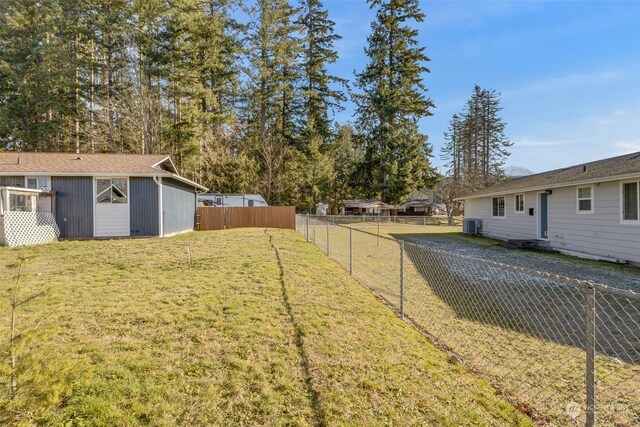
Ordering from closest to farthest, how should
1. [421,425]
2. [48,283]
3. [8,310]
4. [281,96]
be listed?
1. [421,425]
2. [8,310]
3. [48,283]
4. [281,96]

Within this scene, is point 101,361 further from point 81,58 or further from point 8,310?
point 81,58

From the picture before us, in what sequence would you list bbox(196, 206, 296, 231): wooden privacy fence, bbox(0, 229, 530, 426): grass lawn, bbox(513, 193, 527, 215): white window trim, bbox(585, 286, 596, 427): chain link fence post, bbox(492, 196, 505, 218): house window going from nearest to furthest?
1. bbox(585, 286, 596, 427): chain link fence post
2. bbox(0, 229, 530, 426): grass lawn
3. bbox(513, 193, 527, 215): white window trim
4. bbox(492, 196, 505, 218): house window
5. bbox(196, 206, 296, 231): wooden privacy fence

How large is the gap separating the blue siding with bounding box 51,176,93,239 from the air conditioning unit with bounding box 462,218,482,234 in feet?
62.1

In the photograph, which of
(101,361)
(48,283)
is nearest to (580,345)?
(101,361)

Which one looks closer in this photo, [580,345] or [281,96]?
[580,345]

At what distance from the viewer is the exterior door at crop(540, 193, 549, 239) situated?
12422 millimetres

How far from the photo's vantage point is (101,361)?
2.98 m

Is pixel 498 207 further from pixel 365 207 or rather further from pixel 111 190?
pixel 365 207

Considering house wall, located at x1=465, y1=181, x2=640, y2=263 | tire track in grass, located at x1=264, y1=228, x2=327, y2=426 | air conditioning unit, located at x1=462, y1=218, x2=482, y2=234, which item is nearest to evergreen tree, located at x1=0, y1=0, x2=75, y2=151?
tire track in grass, located at x1=264, y1=228, x2=327, y2=426

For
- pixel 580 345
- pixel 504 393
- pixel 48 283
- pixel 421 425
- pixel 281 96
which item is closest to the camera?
pixel 421 425

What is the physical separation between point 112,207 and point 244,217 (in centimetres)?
838

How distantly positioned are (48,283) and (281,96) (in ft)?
99.9

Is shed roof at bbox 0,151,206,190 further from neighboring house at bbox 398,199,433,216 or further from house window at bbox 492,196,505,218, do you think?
neighboring house at bbox 398,199,433,216

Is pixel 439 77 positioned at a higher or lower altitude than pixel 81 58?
higher
